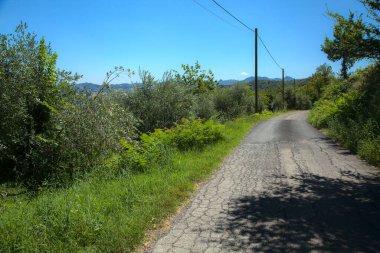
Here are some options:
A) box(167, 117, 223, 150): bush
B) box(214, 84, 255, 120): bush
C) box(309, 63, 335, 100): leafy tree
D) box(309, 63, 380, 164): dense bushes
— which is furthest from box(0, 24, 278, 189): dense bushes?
box(309, 63, 335, 100): leafy tree

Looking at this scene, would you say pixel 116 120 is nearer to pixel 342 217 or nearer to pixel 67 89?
pixel 67 89

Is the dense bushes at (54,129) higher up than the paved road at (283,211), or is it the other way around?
the dense bushes at (54,129)

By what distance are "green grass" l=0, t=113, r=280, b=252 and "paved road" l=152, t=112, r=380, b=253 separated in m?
0.36

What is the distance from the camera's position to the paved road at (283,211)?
3713mm

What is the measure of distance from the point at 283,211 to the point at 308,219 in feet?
1.40

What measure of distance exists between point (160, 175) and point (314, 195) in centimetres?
309

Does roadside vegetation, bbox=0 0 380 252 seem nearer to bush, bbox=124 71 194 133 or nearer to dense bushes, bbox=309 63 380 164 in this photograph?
dense bushes, bbox=309 63 380 164

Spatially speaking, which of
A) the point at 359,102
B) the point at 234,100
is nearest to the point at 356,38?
the point at 359,102

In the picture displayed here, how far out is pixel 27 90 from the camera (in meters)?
9.55

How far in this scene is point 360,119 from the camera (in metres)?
11.7

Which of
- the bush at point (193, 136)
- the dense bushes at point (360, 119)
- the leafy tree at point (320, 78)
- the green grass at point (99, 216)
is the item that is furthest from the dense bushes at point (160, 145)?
the leafy tree at point (320, 78)


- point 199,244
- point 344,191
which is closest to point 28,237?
point 199,244

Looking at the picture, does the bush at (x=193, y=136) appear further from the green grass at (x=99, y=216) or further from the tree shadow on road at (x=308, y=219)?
the tree shadow on road at (x=308, y=219)

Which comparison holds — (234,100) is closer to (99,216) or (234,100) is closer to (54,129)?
(54,129)
